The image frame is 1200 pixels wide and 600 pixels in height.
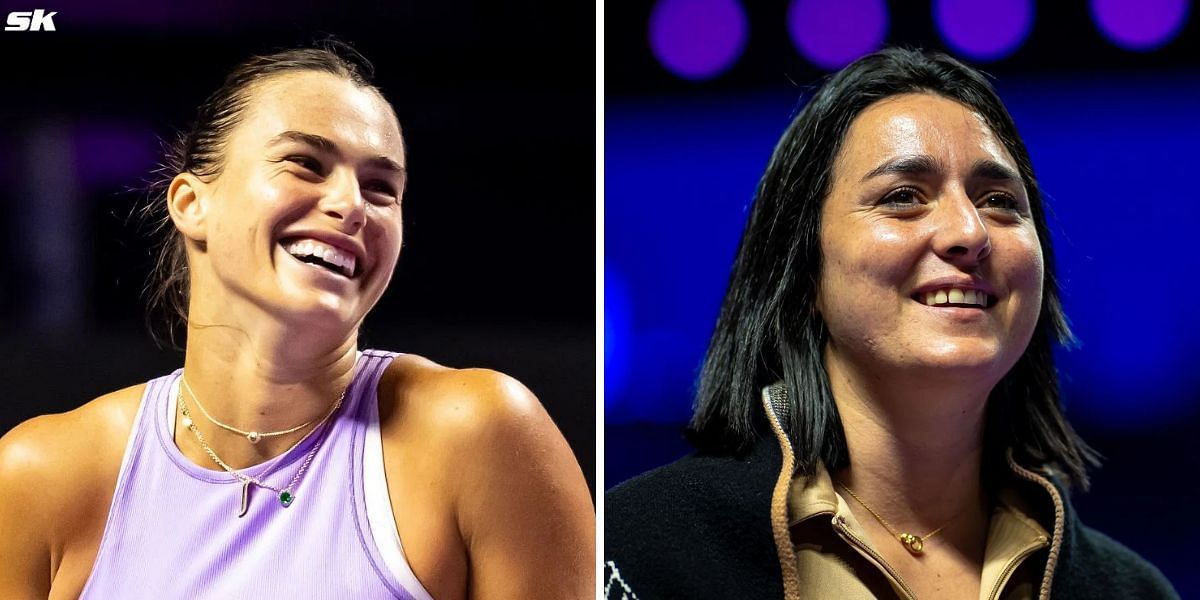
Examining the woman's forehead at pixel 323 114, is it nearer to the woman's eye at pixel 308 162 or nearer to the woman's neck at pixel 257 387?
the woman's eye at pixel 308 162

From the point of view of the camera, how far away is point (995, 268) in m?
2.05

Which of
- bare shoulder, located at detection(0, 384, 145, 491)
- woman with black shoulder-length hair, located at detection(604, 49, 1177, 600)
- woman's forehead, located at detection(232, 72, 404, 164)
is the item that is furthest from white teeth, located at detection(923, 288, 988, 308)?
bare shoulder, located at detection(0, 384, 145, 491)

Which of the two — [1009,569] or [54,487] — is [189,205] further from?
[1009,569]

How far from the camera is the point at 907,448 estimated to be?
2.13 metres

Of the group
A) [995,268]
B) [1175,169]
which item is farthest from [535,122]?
[1175,169]

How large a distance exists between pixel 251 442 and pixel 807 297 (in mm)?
975

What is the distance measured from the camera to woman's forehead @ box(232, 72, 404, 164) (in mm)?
2041

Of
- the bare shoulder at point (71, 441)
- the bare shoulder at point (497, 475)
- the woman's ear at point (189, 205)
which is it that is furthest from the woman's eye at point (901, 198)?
the bare shoulder at point (71, 441)

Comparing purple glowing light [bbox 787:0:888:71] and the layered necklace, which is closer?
the layered necklace

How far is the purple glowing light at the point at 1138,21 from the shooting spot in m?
2.51

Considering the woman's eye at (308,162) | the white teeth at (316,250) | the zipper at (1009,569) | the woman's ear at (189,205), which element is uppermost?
the woman's eye at (308,162)


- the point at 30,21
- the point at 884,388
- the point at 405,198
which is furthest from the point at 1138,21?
the point at 30,21

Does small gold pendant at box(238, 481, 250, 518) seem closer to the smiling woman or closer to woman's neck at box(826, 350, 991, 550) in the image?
the smiling woman

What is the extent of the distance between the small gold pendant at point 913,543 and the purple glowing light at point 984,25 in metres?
0.97
